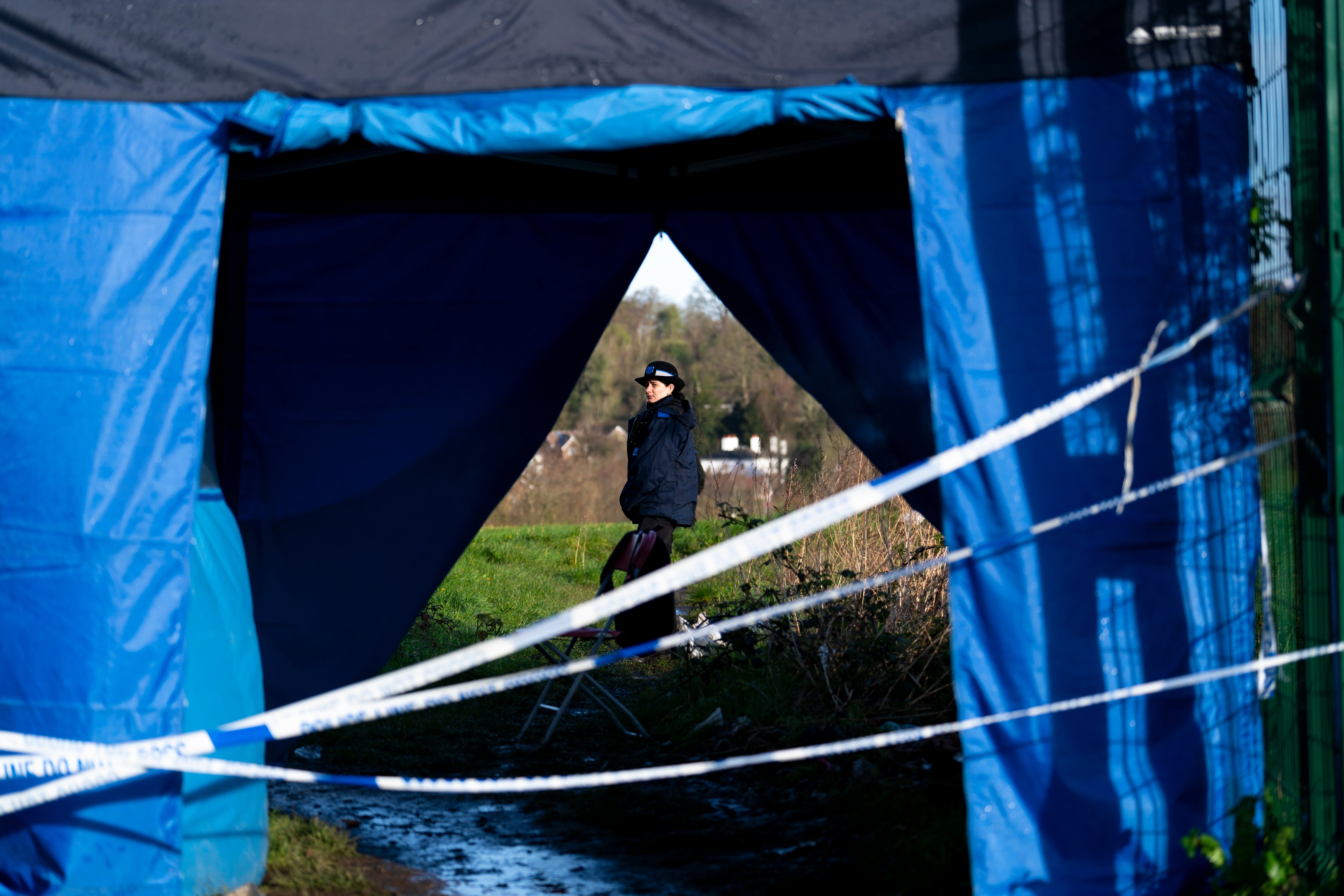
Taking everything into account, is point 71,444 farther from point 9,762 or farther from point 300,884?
point 300,884

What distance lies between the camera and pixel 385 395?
14.3ft

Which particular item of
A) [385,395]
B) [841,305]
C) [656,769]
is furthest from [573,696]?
[656,769]

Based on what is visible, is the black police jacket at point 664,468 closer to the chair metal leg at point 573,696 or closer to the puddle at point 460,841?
the chair metal leg at point 573,696

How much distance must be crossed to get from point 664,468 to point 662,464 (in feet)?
0.08

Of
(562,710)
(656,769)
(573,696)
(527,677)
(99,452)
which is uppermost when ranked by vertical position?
(99,452)

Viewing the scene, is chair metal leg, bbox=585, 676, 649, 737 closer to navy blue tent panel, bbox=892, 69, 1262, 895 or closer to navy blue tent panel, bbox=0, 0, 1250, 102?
Answer: navy blue tent panel, bbox=892, 69, 1262, 895

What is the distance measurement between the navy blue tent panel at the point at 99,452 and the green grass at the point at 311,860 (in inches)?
21.3

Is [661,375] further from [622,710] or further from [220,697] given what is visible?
[220,697]

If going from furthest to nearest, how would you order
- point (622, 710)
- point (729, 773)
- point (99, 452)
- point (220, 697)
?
point (622, 710) < point (729, 773) < point (220, 697) < point (99, 452)

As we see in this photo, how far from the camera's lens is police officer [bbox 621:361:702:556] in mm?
6383

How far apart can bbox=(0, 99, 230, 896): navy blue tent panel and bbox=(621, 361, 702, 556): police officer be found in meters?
3.54

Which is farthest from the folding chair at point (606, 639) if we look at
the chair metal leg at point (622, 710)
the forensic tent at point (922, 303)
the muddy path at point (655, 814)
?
the forensic tent at point (922, 303)

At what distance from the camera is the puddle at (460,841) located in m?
3.62

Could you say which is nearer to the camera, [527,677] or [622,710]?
[527,677]
